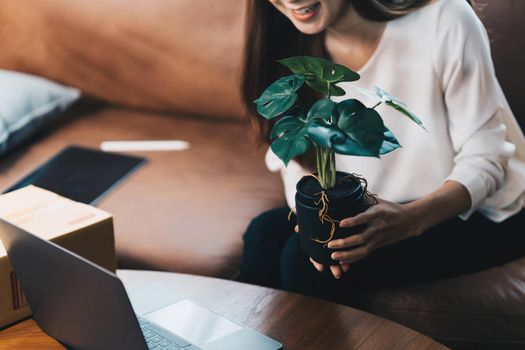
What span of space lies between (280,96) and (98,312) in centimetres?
36

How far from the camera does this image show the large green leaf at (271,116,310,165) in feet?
3.13

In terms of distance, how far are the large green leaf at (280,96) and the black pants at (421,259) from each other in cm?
42

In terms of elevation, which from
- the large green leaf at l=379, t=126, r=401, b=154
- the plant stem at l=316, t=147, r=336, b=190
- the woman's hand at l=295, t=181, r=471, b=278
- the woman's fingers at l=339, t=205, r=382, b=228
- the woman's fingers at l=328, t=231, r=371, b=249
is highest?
the large green leaf at l=379, t=126, r=401, b=154

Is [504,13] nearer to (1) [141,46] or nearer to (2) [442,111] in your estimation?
(2) [442,111]

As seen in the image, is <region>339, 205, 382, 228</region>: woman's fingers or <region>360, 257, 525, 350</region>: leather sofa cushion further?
<region>360, 257, 525, 350</region>: leather sofa cushion

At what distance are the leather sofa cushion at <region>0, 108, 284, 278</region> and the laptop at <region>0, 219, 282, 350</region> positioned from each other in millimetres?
348

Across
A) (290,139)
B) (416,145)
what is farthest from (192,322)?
(416,145)

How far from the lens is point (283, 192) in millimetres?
1750

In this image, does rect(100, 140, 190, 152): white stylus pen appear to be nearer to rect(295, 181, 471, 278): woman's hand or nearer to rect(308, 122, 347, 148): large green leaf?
rect(295, 181, 471, 278): woman's hand

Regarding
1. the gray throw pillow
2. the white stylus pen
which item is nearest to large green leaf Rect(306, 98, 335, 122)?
the white stylus pen

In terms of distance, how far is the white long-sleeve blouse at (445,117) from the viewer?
4.46 feet

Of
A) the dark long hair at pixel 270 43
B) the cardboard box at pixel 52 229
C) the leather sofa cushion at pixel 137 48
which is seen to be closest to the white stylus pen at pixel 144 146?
the leather sofa cushion at pixel 137 48

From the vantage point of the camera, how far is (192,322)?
3.63ft

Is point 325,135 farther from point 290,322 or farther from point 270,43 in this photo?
point 270,43
